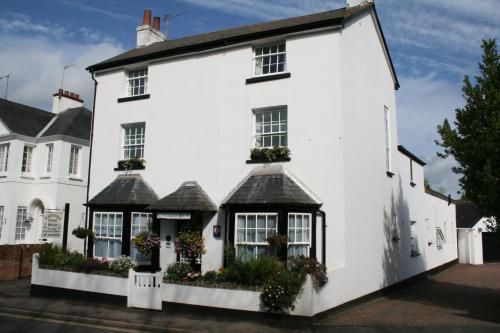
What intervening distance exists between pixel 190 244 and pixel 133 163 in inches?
181

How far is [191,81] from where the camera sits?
16188 millimetres

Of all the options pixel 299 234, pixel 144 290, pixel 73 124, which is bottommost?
pixel 144 290

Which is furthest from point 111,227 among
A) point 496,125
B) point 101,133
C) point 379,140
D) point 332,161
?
point 496,125

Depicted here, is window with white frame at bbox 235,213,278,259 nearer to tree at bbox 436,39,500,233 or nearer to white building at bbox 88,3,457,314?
white building at bbox 88,3,457,314

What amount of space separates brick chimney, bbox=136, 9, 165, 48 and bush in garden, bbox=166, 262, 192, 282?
1220 cm

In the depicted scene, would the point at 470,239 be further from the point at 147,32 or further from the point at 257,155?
the point at 147,32

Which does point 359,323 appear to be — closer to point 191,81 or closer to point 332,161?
point 332,161

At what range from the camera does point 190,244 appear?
1393cm

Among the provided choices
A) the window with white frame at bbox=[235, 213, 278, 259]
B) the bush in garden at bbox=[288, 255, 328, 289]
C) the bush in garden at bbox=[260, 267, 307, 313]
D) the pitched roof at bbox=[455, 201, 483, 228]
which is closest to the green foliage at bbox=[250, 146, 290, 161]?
the window with white frame at bbox=[235, 213, 278, 259]

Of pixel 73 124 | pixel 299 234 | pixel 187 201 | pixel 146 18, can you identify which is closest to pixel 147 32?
pixel 146 18

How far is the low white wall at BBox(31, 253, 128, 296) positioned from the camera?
1370cm

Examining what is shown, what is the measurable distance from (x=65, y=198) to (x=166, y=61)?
10.9 m

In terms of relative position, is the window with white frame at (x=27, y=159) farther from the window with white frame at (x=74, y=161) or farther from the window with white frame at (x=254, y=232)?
the window with white frame at (x=254, y=232)

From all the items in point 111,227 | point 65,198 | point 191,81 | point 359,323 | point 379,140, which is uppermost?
point 191,81
